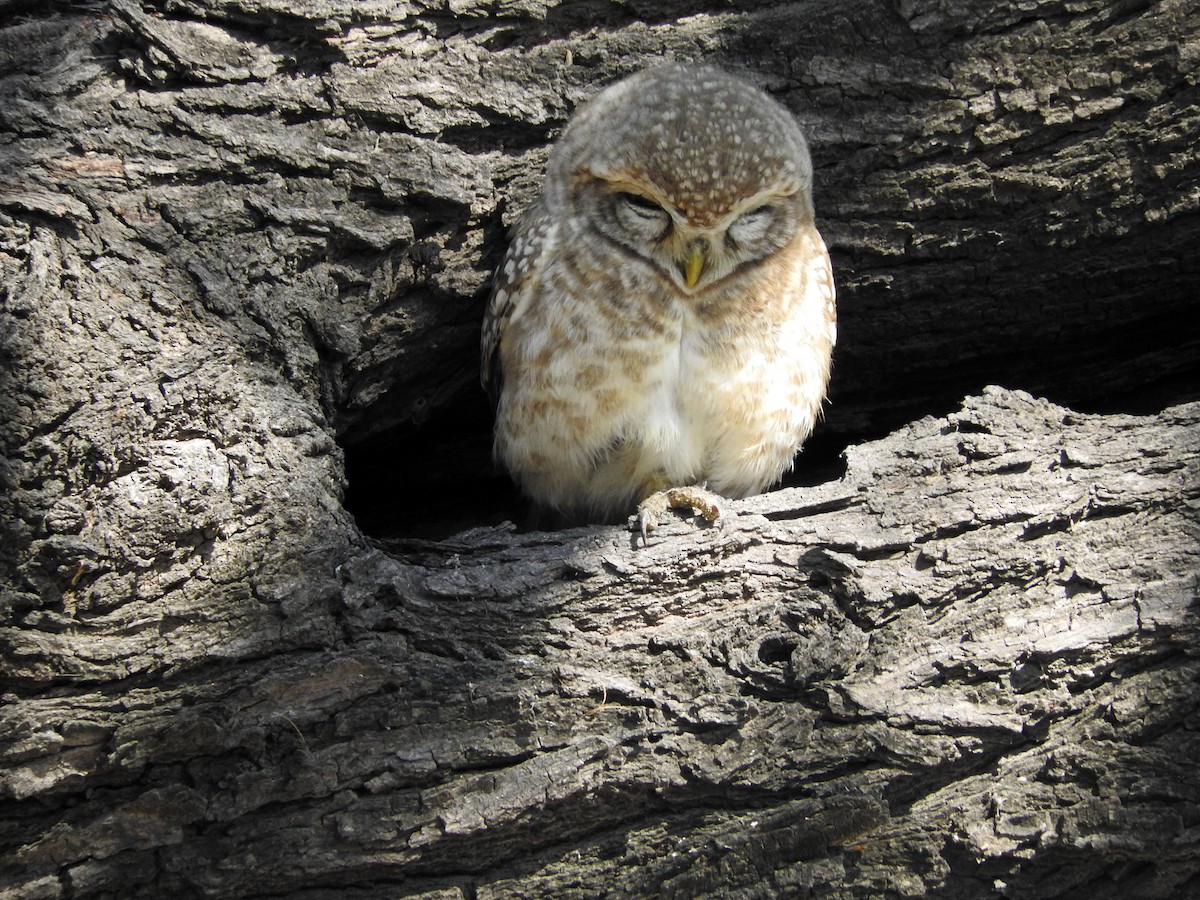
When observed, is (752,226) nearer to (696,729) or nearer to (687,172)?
(687,172)

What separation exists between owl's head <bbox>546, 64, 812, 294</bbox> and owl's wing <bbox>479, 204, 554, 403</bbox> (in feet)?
0.32

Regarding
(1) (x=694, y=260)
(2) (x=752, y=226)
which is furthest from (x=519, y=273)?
(2) (x=752, y=226)

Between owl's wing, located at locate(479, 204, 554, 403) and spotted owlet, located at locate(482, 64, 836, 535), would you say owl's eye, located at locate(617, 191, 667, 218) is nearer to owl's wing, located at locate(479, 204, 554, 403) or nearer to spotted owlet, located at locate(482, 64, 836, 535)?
spotted owlet, located at locate(482, 64, 836, 535)

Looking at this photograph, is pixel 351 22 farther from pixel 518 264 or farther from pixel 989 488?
pixel 989 488

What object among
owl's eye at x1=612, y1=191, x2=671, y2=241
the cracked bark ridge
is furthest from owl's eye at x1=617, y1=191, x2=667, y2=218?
the cracked bark ridge

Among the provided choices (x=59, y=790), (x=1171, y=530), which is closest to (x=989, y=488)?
(x=1171, y=530)

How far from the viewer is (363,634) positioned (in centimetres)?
228

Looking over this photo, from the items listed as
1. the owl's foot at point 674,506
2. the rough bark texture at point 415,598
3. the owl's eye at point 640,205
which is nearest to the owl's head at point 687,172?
the owl's eye at point 640,205

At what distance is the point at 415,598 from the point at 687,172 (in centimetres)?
132

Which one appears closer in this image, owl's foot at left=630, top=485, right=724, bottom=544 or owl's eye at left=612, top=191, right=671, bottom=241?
owl's foot at left=630, top=485, right=724, bottom=544

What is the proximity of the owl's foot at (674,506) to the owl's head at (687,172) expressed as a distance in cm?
60

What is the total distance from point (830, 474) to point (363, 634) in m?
2.07

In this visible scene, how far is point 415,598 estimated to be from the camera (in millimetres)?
2326

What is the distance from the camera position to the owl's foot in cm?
257
